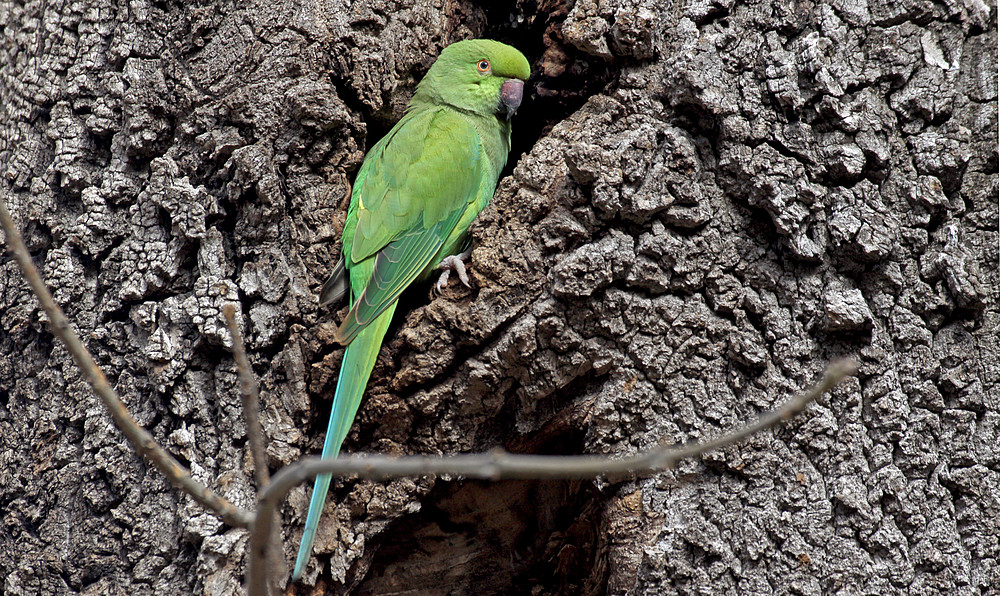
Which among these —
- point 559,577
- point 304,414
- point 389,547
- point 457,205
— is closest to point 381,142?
point 457,205

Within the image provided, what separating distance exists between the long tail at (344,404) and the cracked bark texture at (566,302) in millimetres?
82

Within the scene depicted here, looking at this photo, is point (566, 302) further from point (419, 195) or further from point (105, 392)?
point (105, 392)

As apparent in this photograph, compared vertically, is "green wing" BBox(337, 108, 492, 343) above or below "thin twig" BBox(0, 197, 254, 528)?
below

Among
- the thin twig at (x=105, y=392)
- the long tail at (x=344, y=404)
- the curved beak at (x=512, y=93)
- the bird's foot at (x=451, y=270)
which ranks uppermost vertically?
the thin twig at (x=105, y=392)

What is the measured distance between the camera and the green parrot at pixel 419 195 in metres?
2.21

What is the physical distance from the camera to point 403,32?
257cm

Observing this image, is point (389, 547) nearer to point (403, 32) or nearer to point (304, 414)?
point (304, 414)

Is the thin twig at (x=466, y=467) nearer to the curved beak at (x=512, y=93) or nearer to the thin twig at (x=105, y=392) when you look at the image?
the thin twig at (x=105, y=392)

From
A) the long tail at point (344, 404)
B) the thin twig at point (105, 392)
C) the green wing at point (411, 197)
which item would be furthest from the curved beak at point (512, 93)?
the thin twig at point (105, 392)

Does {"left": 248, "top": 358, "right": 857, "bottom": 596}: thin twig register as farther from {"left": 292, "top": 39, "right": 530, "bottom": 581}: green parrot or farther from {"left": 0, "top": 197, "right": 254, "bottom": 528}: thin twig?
{"left": 292, "top": 39, "right": 530, "bottom": 581}: green parrot

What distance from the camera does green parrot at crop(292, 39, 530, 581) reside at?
2.21 metres

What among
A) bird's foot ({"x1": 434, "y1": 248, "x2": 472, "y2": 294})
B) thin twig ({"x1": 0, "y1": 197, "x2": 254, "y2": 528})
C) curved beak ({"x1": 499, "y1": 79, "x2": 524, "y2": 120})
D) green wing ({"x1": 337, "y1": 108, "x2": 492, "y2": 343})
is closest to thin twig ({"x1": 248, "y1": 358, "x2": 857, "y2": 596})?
thin twig ({"x1": 0, "y1": 197, "x2": 254, "y2": 528})

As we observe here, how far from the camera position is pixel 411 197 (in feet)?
8.89

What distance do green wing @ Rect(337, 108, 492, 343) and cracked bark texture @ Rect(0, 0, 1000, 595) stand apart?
0.18 m
